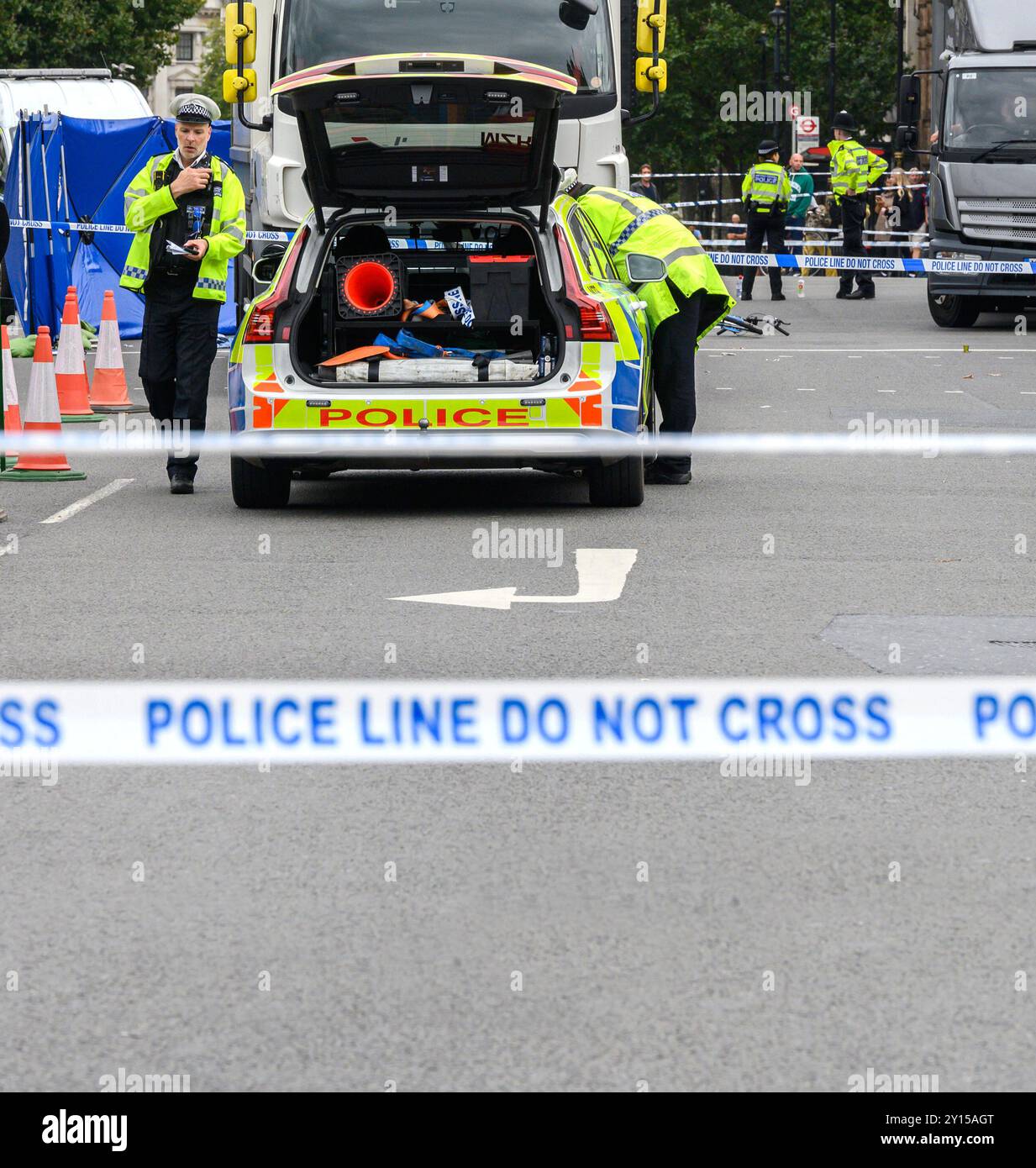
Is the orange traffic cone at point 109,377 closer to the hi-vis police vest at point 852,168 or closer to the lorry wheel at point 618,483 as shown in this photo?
the lorry wheel at point 618,483

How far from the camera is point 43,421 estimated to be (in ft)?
43.5

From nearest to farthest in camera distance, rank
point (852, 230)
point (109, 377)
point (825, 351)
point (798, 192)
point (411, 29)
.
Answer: point (109, 377), point (411, 29), point (825, 351), point (852, 230), point (798, 192)

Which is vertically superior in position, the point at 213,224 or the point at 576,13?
the point at 576,13

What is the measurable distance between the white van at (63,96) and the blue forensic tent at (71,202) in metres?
4.83

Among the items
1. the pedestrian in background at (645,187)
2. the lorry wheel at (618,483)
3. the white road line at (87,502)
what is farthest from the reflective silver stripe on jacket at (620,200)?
the pedestrian in background at (645,187)

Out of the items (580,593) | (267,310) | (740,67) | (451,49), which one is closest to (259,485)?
(267,310)

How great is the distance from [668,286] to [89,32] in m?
49.4

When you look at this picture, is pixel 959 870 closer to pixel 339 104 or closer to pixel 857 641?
pixel 857 641

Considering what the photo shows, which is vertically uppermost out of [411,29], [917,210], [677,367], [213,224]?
[411,29]

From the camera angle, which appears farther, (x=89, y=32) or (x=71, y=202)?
(x=89, y=32)

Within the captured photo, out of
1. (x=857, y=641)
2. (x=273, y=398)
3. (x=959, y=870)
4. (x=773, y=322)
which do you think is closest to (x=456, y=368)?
(x=273, y=398)

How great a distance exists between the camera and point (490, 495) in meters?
12.3

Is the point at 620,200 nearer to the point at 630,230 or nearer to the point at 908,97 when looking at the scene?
the point at 630,230
